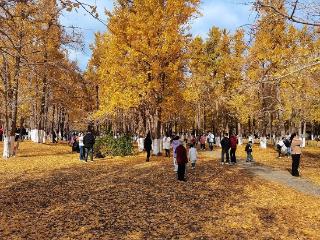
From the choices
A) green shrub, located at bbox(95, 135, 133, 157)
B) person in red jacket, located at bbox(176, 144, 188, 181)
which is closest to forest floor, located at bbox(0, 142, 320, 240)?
person in red jacket, located at bbox(176, 144, 188, 181)

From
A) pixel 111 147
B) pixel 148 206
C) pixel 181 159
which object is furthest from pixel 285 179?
pixel 111 147

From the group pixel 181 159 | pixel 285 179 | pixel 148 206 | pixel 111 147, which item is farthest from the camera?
pixel 111 147

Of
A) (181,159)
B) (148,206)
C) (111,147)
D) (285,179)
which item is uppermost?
(111,147)

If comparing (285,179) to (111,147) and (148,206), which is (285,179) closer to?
(148,206)

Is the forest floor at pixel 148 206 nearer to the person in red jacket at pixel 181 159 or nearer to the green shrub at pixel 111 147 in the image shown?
the person in red jacket at pixel 181 159

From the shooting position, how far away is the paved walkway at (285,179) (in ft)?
52.6

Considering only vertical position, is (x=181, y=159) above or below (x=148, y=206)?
above

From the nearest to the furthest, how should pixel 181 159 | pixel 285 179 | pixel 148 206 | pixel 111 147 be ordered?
pixel 148 206 < pixel 181 159 < pixel 285 179 < pixel 111 147

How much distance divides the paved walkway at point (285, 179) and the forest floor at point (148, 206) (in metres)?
0.55

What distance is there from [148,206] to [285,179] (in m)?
8.18

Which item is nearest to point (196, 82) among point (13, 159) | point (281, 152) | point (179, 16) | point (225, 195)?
point (281, 152)

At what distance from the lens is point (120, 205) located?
12.5 meters

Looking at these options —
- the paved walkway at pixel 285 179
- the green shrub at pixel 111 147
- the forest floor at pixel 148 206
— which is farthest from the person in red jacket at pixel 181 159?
the green shrub at pixel 111 147

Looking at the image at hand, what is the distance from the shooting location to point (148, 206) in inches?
494
